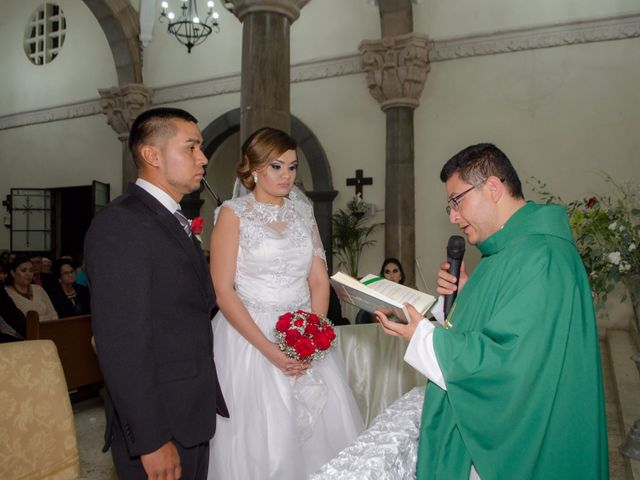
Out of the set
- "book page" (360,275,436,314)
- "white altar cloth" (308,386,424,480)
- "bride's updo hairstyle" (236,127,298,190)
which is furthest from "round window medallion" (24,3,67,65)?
"white altar cloth" (308,386,424,480)

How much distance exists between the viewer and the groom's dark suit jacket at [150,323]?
62.3 inches

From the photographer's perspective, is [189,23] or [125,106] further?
[125,106]

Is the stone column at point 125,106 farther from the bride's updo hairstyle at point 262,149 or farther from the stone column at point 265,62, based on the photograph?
the bride's updo hairstyle at point 262,149

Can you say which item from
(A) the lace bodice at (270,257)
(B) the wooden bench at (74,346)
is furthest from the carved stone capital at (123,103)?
(A) the lace bodice at (270,257)

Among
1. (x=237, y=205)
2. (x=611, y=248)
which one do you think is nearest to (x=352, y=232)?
(x=611, y=248)

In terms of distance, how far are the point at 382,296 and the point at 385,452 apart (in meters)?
0.42

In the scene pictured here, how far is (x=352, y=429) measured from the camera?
2.59 m

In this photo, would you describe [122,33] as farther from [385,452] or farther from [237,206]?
[385,452]

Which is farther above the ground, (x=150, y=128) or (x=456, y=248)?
(x=150, y=128)

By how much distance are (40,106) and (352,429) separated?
1241 cm

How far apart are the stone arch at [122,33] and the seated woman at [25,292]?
6.18 metres

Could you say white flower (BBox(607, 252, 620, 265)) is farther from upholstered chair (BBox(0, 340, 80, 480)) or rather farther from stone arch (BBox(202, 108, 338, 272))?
stone arch (BBox(202, 108, 338, 272))

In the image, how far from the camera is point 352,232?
858cm

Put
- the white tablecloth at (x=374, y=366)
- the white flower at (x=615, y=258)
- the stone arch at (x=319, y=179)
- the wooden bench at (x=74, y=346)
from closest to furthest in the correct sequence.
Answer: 1. the white flower at (x=615, y=258)
2. the white tablecloth at (x=374, y=366)
3. the wooden bench at (x=74, y=346)
4. the stone arch at (x=319, y=179)
